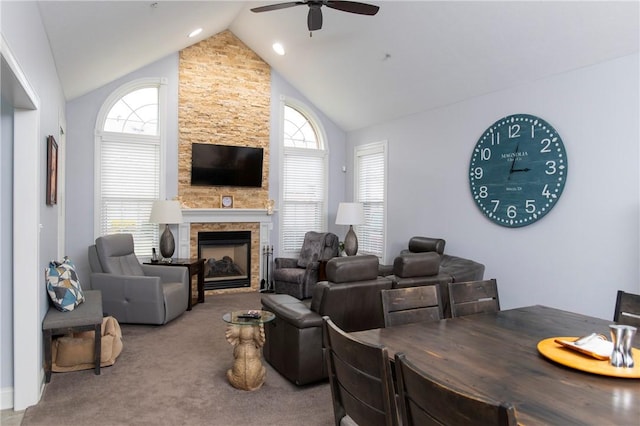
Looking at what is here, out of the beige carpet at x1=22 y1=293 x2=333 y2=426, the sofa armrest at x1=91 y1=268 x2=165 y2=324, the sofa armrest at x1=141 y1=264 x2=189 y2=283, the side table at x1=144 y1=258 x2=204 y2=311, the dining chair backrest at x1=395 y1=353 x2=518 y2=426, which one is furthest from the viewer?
the side table at x1=144 y1=258 x2=204 y2=311

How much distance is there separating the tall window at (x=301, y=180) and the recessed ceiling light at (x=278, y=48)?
3.75ft

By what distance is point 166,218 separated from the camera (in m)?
5.90

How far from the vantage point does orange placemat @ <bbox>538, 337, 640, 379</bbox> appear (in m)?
1.63

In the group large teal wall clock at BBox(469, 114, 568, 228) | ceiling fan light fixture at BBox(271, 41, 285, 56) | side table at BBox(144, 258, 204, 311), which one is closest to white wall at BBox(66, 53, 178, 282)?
side table at BBox(144, 258, 204, 311)

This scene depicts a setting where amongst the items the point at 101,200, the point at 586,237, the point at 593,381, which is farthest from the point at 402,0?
the point at 101,200

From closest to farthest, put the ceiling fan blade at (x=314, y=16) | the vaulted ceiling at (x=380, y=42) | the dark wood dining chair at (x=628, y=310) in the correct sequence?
the dark wood dining chair at (x=628, y=310)
the vaulted ceiling at (x=380, y=42)
the ceiling fan blade at (x=314, y=16)

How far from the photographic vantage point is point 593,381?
5.25 feet

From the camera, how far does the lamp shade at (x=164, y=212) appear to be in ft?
19.4

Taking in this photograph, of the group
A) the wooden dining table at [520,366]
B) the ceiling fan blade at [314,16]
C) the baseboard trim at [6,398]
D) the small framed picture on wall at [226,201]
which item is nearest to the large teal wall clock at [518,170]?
the wooden dining table at [520,366]

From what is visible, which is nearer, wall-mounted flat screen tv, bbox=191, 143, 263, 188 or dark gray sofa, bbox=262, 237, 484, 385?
dark gray sofa, bbox=262, 237, 484, 385

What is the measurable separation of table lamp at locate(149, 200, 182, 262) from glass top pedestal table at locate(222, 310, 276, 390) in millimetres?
2994

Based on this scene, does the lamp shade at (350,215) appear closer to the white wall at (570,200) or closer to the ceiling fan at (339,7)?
the white wall at (570,200)

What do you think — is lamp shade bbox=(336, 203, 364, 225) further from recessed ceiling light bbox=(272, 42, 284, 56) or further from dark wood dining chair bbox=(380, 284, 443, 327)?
dark wood dining chair bbox=(380, 284, 443, 327)

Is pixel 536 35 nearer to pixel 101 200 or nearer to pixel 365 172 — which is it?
pixel 365 172
